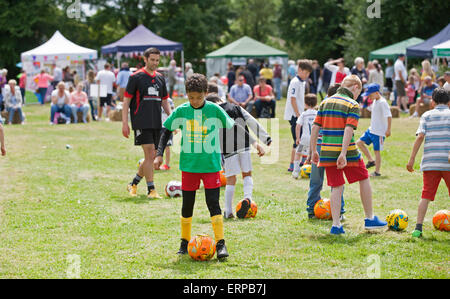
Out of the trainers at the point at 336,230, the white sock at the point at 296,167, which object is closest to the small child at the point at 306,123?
the white sock at the point at 296,167

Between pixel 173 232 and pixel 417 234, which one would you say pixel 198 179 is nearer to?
pixel 173 232

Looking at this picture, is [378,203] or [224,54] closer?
[378,203]

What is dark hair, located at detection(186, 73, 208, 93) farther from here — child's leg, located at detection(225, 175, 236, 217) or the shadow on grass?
the shadow on grass

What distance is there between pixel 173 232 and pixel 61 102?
53.6 feet

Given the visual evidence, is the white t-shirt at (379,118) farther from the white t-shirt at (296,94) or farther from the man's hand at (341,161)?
the man's hand at (341,161)

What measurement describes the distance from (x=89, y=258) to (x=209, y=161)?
1608 mm

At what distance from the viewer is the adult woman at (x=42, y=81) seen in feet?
102

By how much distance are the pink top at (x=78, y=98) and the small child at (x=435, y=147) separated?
17570 mm

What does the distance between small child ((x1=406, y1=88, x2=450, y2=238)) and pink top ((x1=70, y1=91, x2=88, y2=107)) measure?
1757cm

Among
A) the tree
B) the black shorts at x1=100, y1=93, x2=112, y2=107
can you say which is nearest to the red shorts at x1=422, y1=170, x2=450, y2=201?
the black shorts at x1=100, y1=93, x2=112, y2=107

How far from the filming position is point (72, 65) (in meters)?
38.1

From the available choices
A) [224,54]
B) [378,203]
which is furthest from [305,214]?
[224,54]

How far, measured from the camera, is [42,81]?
31438mm

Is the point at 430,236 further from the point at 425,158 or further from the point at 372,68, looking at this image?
the point at 372,68
